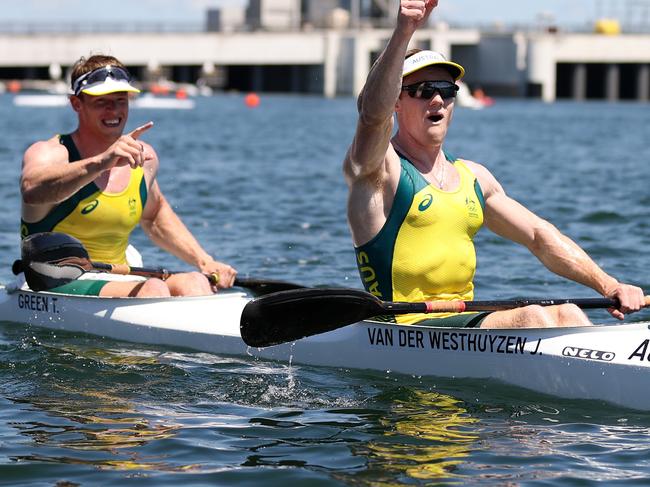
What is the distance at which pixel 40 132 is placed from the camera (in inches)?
1527

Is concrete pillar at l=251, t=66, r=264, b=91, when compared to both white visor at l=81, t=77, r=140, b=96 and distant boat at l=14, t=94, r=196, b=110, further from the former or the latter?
white visor at l=81, t=77, r=140, b=96

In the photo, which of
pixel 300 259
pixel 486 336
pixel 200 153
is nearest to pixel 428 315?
pixel 486 336

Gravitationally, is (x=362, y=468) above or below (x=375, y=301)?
below

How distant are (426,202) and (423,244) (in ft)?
0.80

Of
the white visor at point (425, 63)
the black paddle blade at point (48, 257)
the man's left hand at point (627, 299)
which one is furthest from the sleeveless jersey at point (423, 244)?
the black paddle blade at point (48, 257)

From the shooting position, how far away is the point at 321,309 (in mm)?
7551

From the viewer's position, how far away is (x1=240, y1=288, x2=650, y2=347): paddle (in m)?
7.24

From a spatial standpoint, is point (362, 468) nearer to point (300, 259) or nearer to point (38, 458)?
point (38, 458)

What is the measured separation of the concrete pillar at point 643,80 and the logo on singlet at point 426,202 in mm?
86073

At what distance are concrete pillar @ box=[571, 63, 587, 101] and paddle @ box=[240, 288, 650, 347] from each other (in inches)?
3363

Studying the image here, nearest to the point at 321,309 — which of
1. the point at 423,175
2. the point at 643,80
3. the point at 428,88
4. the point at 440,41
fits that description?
the point at 423,175

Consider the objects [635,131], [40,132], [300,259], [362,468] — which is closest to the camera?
[362,468]

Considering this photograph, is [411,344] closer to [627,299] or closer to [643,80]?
[627,299]

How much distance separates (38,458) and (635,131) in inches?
1692
